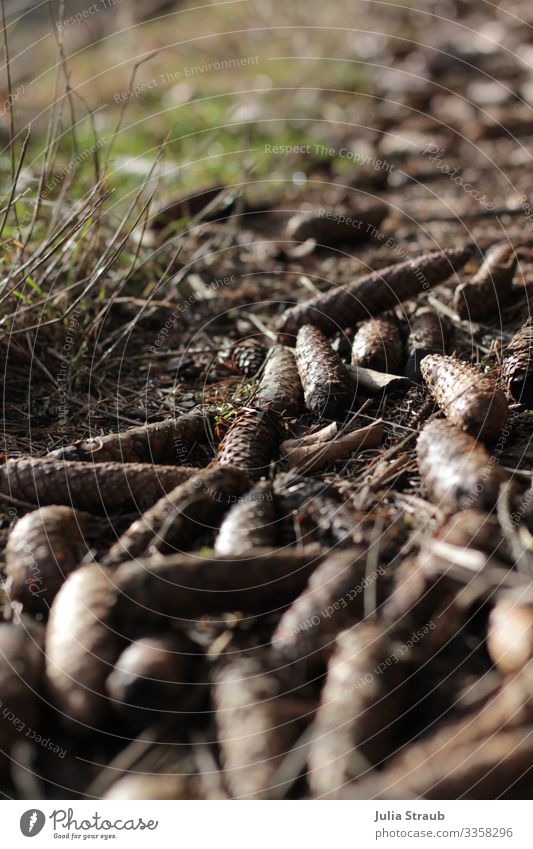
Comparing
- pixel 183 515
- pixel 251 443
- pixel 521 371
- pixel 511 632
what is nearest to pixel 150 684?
pixel 183 515

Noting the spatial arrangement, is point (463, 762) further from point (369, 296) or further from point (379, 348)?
point (369, 296)

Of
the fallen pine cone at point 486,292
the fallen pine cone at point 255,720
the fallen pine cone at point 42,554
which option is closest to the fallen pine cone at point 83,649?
the fallen pine cone at point 42,554

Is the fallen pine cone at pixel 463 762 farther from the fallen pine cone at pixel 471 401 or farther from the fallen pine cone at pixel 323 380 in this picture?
the fallen pine cone at pixel 323 380

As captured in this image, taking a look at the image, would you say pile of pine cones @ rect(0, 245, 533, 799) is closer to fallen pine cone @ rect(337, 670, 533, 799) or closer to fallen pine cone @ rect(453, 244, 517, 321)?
fallen pine cone @ rect(337, 670, 533, 799)

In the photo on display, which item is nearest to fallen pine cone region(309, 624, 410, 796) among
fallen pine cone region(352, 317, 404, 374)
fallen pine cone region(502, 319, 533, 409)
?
fallen pine cone region(502, 319, 533, 409)

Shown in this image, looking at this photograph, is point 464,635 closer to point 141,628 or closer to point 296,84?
point 141,628

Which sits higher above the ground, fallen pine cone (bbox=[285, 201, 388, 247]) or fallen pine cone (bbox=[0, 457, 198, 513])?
fallen pine cone (bbox=[285, 201, 388, 247])
